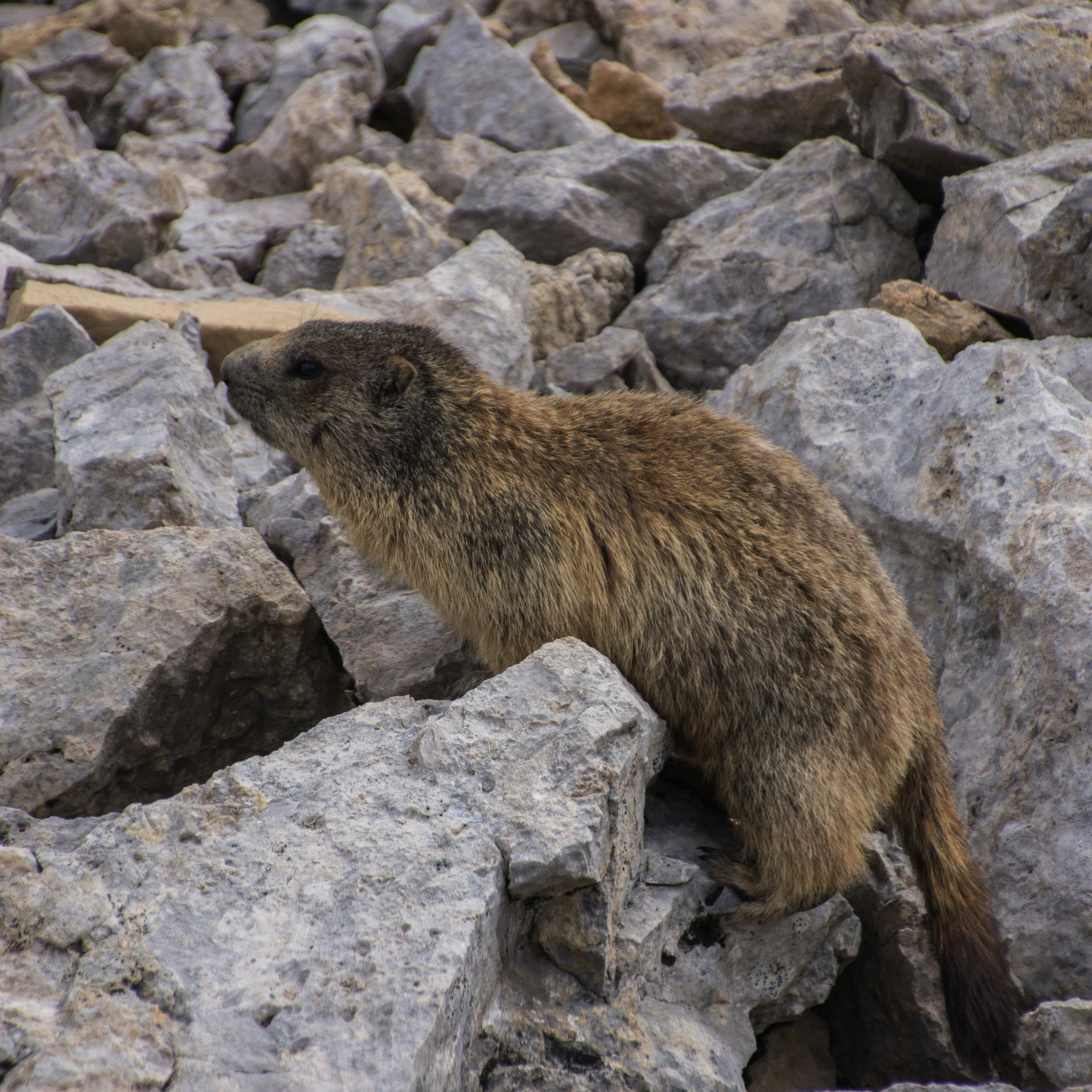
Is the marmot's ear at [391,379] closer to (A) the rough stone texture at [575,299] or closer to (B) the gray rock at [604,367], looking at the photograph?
(B) the gray rock at [604,367]

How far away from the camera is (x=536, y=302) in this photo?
316 inches

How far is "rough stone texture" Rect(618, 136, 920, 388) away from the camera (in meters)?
7.57

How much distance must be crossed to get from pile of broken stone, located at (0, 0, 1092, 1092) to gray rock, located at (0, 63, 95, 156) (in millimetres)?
75

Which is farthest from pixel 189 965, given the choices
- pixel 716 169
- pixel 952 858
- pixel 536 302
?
pixel 716 169

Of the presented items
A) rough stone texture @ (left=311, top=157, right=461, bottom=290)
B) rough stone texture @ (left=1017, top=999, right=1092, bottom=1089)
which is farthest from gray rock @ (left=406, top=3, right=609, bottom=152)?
rough stone texture @ (left=1017, top=999, right=1092, bottom=1089)

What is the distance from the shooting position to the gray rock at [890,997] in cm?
397

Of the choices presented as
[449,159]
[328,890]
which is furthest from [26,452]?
[449,159]

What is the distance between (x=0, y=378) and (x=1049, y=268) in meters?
6.29

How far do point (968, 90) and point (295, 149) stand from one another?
6.50 m

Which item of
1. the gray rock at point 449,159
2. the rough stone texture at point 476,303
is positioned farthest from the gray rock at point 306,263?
the gray rock at point 449,159

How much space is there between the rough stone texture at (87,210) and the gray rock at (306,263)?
40.5 inches

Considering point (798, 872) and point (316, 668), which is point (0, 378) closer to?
point (316, 668)

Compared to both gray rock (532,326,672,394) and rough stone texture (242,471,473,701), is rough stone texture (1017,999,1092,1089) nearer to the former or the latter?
rough stone texture (242,471,473,701)

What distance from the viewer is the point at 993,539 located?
465 cm
